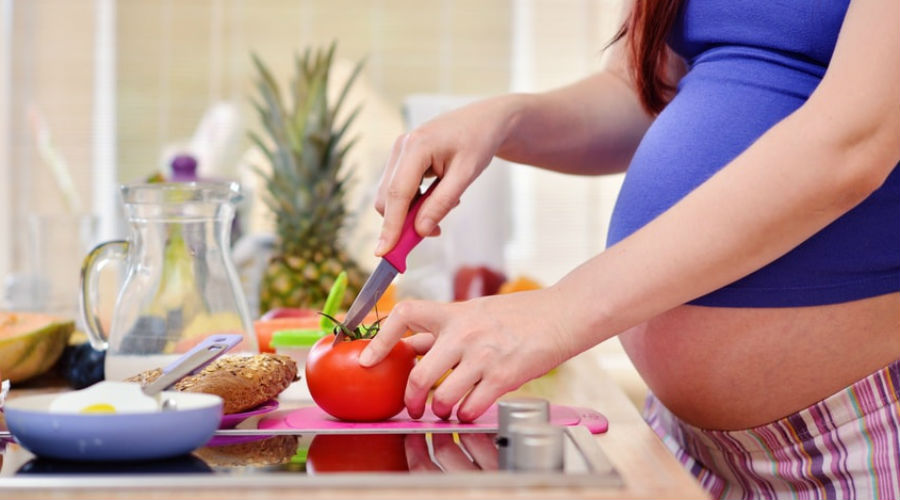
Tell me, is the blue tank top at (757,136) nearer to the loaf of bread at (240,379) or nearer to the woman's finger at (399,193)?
the woman's finger at (399,193)

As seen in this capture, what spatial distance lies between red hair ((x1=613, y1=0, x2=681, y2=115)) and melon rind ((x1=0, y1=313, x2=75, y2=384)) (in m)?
0.73

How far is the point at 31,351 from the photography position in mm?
1126

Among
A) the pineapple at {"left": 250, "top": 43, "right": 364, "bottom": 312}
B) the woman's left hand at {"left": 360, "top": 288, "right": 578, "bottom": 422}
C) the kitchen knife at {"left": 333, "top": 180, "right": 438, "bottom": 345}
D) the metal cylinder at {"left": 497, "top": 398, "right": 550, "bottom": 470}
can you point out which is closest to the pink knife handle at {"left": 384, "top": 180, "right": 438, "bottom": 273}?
the kitchen knife at {"left": 333, "top": 180, "right": 438, "bottom": 345}

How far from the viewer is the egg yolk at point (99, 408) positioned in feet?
2.09

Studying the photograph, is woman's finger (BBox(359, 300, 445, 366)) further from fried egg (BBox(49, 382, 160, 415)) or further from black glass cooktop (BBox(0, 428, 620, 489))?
fried egg (BBox(49, 382, 160, 415))

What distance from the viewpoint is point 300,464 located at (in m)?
0.65

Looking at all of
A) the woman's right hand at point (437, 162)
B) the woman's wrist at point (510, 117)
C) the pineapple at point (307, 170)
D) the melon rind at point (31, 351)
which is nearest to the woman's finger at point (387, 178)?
the woman's right hand at point (437, 162)

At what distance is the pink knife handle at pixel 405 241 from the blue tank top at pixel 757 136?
0.24 metres

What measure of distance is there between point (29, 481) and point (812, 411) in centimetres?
65

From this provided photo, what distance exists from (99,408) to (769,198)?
487 mm

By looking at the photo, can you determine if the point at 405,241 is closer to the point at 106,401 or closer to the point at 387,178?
the point at 387,178

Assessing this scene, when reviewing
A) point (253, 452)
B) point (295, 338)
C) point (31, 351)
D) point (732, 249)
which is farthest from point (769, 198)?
→ point (31, 351)

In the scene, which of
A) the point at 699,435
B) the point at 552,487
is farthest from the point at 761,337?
the point at 552,487

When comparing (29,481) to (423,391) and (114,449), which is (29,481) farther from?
(423,391)
